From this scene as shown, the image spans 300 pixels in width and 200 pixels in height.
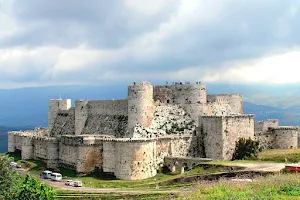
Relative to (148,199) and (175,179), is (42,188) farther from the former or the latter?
(175,179)

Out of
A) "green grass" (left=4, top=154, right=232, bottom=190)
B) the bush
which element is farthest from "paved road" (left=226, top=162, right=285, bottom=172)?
the bush

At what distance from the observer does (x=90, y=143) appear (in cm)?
6900

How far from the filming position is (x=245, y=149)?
6819 centimetres

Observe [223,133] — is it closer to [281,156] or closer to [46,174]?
[281,156]

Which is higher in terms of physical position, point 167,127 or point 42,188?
point 167,127

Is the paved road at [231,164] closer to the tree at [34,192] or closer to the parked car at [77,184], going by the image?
the parked car at [77,184]

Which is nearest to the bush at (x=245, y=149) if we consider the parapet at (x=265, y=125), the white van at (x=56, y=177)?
the parapet at (x=265, y=125)

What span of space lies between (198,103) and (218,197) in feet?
143

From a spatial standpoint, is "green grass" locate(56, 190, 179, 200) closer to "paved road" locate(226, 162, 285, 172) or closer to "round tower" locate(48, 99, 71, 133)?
"paved road" locate(226, 162, 285, 172)

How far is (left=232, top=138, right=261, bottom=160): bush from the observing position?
6800 centimetres

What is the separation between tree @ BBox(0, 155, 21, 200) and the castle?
1508cm

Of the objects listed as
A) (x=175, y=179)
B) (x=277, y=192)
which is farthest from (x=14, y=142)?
(x=277, y=192)

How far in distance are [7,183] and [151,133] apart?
2478 cm

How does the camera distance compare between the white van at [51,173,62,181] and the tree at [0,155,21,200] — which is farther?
the white van at [51,173,62,181]
